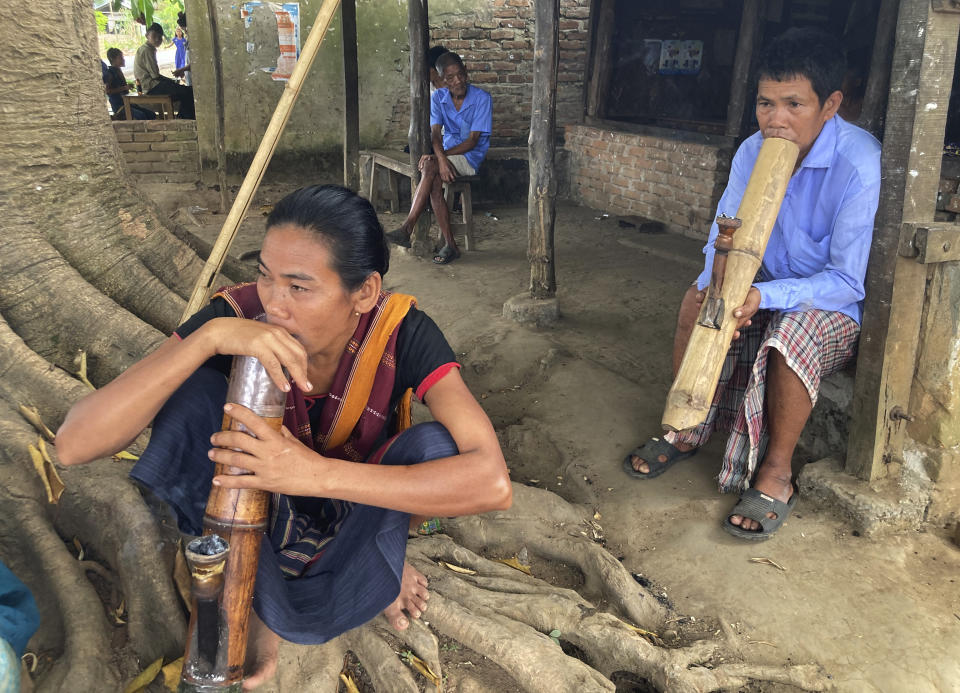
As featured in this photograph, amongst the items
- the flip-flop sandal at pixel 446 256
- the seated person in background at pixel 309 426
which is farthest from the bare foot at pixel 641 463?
the flip-flop sandal at pixel 446 256

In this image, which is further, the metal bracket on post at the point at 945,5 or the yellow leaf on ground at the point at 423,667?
the metal bracket on post at the point at 945,5

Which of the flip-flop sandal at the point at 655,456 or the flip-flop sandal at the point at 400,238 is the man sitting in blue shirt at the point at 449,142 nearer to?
the flip-flop sandal at the point at 400,238

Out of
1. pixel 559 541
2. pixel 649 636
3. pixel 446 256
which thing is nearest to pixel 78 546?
pixel 559 541

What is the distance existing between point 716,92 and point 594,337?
15.1ft

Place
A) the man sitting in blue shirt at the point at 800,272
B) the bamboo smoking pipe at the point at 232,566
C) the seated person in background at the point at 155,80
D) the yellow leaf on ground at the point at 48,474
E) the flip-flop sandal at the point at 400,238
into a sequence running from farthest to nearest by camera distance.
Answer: the seated person in background at the point at 155,80
the flip-flop sandal at the point at 400,238
the man sitting in blue shirt at the point at 800,272
the yellow leaf on ground at the point at 48,474
the bamboo smoking pipe at the point at 232,566

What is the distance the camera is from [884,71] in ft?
17.4

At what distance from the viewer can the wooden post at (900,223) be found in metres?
2.30

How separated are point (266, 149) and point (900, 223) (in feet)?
6.83

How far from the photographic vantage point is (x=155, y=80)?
9.67 metres

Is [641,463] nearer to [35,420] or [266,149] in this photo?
[266,149]

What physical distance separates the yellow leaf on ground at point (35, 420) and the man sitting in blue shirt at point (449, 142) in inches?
153

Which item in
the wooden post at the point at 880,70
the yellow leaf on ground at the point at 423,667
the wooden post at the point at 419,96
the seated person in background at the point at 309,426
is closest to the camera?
the seated person in background at the point at 309,426

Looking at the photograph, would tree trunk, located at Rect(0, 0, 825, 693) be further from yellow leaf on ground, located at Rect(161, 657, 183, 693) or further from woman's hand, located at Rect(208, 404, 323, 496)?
woman's hand, located at Rect(208, 404, 323, 496)

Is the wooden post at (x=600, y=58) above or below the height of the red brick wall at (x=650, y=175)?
above
